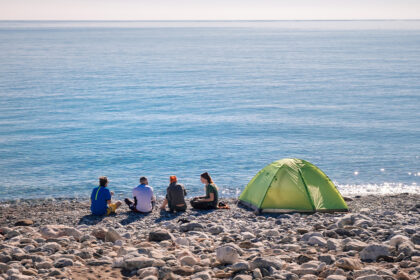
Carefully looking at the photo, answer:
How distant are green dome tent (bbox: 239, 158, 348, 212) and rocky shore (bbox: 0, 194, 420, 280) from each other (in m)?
1.47

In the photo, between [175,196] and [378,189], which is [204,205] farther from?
[378,189]

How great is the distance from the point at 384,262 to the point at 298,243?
2.21 metres

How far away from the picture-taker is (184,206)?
55.7 feet

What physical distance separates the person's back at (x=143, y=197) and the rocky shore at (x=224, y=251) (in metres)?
1.68

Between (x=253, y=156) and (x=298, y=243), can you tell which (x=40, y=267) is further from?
(x=253, y=156)

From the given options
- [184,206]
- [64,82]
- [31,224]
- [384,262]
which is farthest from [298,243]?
[64,82]

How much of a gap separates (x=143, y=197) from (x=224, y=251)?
8.22 metres

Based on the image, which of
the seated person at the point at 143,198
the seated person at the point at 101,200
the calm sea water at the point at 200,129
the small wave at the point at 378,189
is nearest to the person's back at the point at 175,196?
the seated person at the point at 143,198

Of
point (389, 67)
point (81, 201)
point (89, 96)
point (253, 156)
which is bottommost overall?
point (81, 201)

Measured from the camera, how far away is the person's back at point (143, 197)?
1686 centimetres

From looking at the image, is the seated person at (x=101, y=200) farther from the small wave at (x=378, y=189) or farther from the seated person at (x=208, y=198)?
the small wave at (x=378, y=189)

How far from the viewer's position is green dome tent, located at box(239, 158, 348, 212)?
54.9 feet

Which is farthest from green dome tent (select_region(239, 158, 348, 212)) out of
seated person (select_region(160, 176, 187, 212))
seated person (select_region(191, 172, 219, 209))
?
seated person (select_region(160, 176, 187, 212))

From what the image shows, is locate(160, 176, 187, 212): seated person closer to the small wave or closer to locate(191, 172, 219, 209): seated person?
locate(191, 172, 219, 209): seated person
